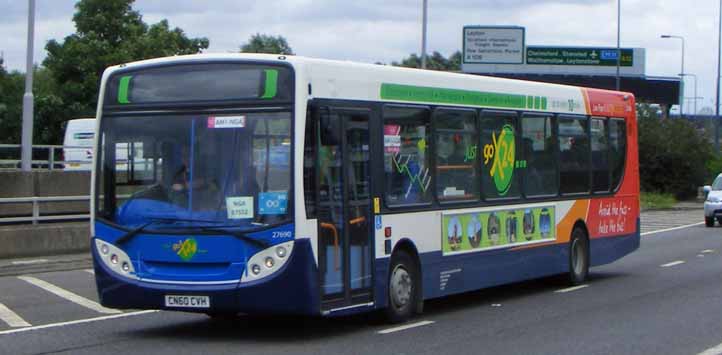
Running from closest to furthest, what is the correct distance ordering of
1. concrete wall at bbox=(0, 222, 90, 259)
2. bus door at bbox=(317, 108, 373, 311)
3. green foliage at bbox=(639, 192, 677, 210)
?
bus door at bbox=(317, 108, 373, 311), concrete wall at bbox=(0, 222, 90, 259), green foliage at bbox=(639, 192, 677, 210)

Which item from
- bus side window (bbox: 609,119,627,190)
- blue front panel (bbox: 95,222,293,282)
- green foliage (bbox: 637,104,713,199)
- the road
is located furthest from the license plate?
green foliage (bbox: 637,104,713,199)

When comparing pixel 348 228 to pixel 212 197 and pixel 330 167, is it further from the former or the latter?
pixel 212 197

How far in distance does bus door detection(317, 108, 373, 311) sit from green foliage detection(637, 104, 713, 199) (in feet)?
157

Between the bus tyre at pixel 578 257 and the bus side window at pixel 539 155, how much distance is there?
3.73ft

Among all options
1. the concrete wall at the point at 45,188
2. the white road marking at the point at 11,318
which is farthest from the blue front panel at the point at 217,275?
the concrete wall at the point at 45,188

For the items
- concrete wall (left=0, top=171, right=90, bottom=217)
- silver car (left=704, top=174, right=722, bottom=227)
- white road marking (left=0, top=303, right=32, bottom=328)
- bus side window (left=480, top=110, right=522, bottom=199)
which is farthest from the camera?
silver car (left=704, top=174, right=722, bottom=227)

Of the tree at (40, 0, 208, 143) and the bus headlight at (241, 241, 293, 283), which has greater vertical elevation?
the tree at (40, 0, 208, 143)

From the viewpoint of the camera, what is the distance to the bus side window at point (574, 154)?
16.8m

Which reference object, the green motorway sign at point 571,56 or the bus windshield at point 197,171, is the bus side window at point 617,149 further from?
the green motorway sign at point 571,56

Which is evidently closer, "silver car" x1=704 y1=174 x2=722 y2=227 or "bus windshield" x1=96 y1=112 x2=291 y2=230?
"bus windshield" x1=96 y1=112 x2=291 y2=230

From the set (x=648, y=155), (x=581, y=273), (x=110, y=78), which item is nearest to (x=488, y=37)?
(x=648, y=155)

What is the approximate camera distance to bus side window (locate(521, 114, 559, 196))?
15680 millimetres

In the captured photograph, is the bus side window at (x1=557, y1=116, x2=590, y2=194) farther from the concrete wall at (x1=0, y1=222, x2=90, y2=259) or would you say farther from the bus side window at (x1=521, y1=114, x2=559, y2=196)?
the concrete wall at (x1=0, y1=222, x2=90, y2=259)

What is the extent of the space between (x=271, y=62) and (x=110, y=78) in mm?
1812
